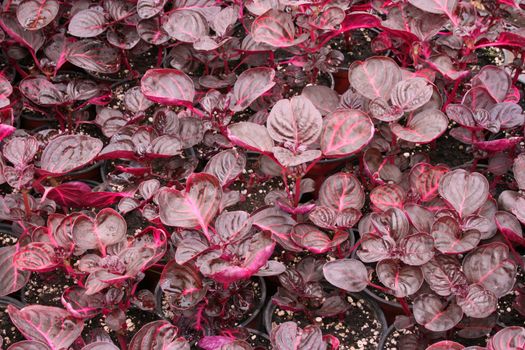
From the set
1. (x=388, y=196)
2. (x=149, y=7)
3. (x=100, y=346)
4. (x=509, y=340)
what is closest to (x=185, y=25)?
(x=149, y=7)

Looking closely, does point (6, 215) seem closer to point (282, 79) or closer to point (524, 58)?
point (282, 79)

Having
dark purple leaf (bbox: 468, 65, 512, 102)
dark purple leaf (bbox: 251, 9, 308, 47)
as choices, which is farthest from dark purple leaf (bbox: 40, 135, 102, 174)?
dark purple leaf (bbox: 468, 65, 512, 102)

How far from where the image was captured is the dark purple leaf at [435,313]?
140 cm

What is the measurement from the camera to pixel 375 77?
1.77m

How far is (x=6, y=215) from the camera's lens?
5.47 ft

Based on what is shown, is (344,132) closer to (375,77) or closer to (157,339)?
(375,77)

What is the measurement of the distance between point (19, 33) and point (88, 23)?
0.20 m

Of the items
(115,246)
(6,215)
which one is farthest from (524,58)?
(6,215)

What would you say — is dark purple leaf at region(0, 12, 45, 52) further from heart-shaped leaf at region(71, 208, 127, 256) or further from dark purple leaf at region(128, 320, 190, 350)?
dark purple leaf at region(128, 320, 190, 350)

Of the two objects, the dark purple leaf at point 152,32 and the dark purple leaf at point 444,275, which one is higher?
the dark purple leaf at point 152,32

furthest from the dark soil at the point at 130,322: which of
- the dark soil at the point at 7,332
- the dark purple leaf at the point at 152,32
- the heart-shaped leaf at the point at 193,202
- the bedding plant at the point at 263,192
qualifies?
the dark purple leaf at the point at 152,32

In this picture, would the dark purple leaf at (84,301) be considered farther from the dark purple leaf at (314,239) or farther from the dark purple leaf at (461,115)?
the dark purple leaf at (461,115)

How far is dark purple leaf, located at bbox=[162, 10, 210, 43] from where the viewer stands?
77.8 inches

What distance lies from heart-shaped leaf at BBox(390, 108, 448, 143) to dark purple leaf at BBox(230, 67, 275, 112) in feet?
1.12
